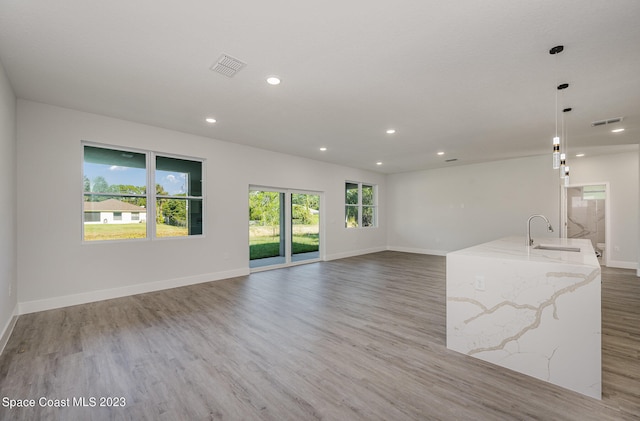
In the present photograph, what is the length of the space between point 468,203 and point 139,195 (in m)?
8.25

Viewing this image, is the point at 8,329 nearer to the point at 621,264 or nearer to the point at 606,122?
Answer: the point at 606,122

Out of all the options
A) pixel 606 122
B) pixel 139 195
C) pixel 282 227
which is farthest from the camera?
pixel 282 227

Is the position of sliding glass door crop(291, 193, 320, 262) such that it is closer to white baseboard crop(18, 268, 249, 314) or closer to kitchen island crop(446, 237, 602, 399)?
white baseboard crop(18, 268, 249, 314)

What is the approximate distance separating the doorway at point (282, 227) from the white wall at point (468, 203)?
137 inches

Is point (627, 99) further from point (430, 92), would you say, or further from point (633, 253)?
point (633, 253)

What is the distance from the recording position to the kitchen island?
6.72ft

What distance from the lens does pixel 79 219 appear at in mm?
4086

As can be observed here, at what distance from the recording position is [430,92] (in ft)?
11.2

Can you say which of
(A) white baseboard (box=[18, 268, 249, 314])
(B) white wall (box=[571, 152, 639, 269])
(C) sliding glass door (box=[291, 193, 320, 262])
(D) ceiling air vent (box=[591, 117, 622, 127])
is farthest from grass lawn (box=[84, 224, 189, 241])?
(B) white wall (box=[571, 152, 639, 269])

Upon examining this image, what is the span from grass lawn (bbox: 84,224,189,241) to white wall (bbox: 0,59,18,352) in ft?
2.66

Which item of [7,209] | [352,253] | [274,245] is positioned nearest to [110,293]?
[7,209]

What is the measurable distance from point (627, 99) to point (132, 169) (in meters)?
7.17

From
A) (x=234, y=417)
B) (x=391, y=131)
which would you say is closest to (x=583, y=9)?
(x=391, y=131)

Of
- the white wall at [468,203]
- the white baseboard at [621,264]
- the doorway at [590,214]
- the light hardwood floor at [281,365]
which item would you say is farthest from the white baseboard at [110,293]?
the white baseboard at [621,264]
